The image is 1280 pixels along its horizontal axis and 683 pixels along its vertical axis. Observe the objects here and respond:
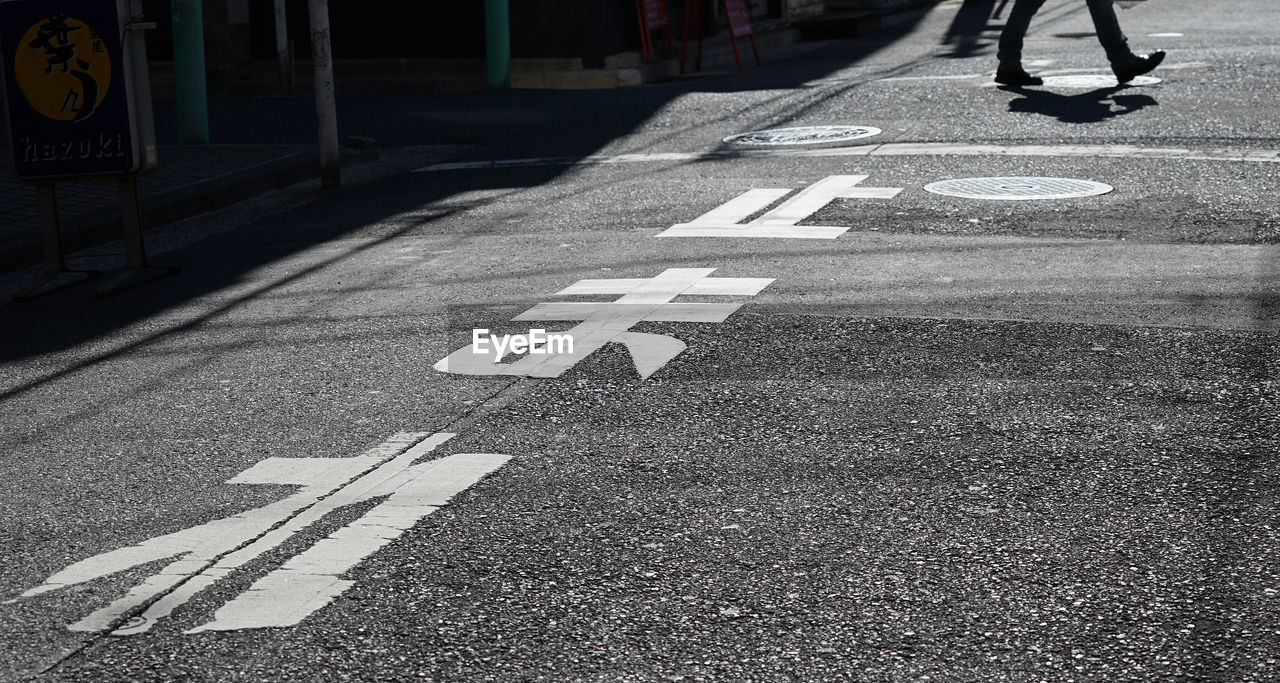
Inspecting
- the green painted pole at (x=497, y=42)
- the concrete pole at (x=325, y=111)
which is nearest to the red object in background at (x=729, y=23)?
the green painted pole at (x=497, y=42)

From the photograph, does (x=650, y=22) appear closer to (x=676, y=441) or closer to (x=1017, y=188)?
(x=1017, y=188)

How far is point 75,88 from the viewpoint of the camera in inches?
306

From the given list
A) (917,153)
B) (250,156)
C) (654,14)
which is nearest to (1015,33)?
(917,153)

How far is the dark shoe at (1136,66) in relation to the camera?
13.0m

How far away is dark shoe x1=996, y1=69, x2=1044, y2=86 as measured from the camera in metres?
13.7

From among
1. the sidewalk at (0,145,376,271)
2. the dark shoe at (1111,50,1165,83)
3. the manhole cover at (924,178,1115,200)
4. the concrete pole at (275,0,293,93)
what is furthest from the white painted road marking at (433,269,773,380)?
the concrete pole at (275,0,293,93)

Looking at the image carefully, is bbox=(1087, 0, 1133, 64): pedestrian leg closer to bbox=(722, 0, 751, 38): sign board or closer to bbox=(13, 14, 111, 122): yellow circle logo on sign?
bbox=(722, 0, 751, 38): sign board

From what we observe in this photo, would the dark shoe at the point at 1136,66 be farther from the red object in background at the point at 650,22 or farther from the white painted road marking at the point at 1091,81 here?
the red object in background at the point at 650,22

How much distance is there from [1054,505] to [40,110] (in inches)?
231

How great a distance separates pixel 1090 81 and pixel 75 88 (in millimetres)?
9286

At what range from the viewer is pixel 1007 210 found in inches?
330

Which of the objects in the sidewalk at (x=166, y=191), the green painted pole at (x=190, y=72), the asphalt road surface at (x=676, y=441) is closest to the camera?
the asphalt road surface at (x=676, y=441)

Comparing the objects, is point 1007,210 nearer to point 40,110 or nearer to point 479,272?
point 479,272

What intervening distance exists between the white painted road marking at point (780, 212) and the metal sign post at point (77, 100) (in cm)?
271
